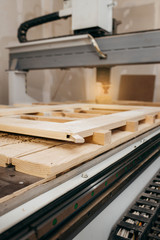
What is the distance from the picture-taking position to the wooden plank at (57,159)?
2.29ft

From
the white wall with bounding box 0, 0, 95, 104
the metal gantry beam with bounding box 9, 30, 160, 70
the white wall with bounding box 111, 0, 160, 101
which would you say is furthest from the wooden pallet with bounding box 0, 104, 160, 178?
the white wall with bounding box 111, 0, 160, 101

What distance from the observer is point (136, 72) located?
4.45 meters

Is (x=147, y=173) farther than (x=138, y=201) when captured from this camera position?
Yes

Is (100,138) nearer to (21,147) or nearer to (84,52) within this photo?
(21,147)

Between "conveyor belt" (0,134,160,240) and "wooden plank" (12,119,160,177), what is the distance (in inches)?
3.2

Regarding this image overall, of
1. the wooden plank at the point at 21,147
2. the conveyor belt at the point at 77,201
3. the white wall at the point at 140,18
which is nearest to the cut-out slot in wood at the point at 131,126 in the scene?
the conveyor belt at the point at 77,201

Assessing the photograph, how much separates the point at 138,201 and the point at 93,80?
4.36 m

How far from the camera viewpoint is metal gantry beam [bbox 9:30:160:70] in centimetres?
186

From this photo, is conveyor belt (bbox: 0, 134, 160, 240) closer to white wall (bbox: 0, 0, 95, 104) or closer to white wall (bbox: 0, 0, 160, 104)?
white wall (bbox: 0, 0, 95, 104)

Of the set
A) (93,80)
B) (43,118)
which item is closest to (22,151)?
(43,118)

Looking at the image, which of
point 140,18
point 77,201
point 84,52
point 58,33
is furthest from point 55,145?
point 140,18

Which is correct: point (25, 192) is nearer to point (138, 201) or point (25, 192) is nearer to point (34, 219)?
point (34, 219)

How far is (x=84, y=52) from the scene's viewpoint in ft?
7.00

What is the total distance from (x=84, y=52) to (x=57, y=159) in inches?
62.6
